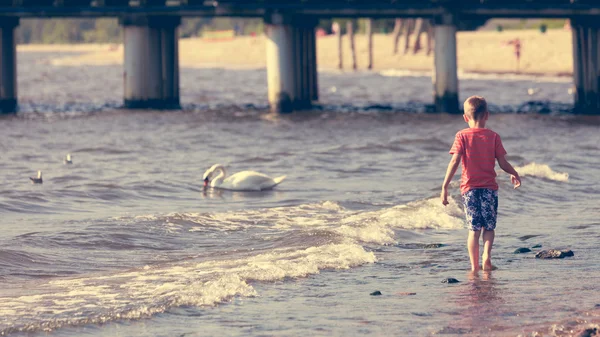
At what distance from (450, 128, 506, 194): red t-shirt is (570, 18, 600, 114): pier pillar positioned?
29.6 meters

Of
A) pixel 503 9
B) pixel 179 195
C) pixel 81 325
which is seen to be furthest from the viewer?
pixel 503 9

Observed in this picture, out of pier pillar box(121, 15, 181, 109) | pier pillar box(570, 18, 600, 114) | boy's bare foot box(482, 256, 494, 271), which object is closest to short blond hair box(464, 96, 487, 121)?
boy's bare foot box(482, 256, 494, 271)

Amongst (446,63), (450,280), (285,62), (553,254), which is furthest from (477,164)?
(285,62)

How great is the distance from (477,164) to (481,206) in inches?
15.2

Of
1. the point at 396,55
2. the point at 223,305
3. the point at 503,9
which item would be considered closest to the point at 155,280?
the point at 223,305

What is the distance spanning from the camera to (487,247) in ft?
36.7

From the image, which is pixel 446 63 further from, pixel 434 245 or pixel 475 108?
pixel 475 108

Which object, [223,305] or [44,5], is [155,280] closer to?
[223,305]

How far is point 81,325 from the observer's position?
372 inches

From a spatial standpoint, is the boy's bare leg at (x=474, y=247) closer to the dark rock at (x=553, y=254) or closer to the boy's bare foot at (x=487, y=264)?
the boy's bare foot at (x=487, y=264)

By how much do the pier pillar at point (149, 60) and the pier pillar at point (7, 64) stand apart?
459 cm

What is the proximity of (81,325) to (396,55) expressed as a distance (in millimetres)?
81594

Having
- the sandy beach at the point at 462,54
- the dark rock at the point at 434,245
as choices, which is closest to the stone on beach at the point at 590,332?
the dark rock at the point at 434,245

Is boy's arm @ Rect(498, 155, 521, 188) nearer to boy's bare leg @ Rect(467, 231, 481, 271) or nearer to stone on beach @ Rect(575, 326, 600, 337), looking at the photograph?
boy's bare leg @ Rect(467, 231, 481, 271)
